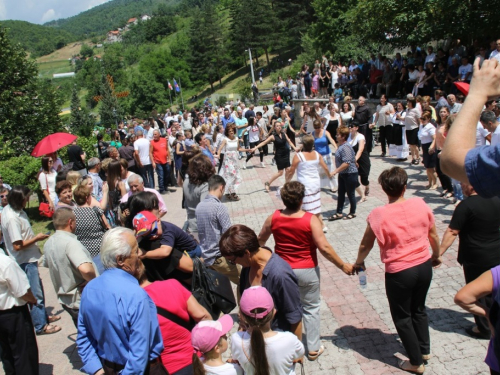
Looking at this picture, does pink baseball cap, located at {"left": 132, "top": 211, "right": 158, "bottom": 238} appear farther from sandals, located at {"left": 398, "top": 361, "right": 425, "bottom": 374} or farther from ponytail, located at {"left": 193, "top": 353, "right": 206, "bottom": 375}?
sandals, located at {"left": 398, "top": 361, "right": 425, "bottom": 374}

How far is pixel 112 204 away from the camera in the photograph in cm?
704

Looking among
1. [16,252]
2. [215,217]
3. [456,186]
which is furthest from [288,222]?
[456,186]

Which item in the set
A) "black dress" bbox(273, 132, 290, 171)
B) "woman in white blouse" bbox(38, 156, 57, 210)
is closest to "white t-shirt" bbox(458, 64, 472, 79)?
"black dress" bbox(273, 132, 290, 171)

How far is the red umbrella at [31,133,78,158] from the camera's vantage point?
29.0 ft

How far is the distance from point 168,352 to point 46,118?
2043 centimetres

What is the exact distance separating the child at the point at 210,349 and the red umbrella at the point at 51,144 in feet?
24.1

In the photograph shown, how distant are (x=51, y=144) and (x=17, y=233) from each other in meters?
4.24

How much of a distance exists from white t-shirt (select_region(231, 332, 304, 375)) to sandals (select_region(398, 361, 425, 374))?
6.13 ft

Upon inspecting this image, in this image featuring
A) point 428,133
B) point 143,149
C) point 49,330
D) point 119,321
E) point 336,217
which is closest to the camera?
point 119,321

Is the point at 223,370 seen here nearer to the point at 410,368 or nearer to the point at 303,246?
the point at 303,246

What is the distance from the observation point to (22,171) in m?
11.9

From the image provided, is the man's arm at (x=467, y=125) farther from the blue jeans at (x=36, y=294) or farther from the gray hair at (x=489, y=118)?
the gray hair at (x=489, y=118)

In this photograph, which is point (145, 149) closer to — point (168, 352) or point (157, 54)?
point (168, 352)

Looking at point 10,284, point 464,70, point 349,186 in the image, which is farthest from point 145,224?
point 464,70
